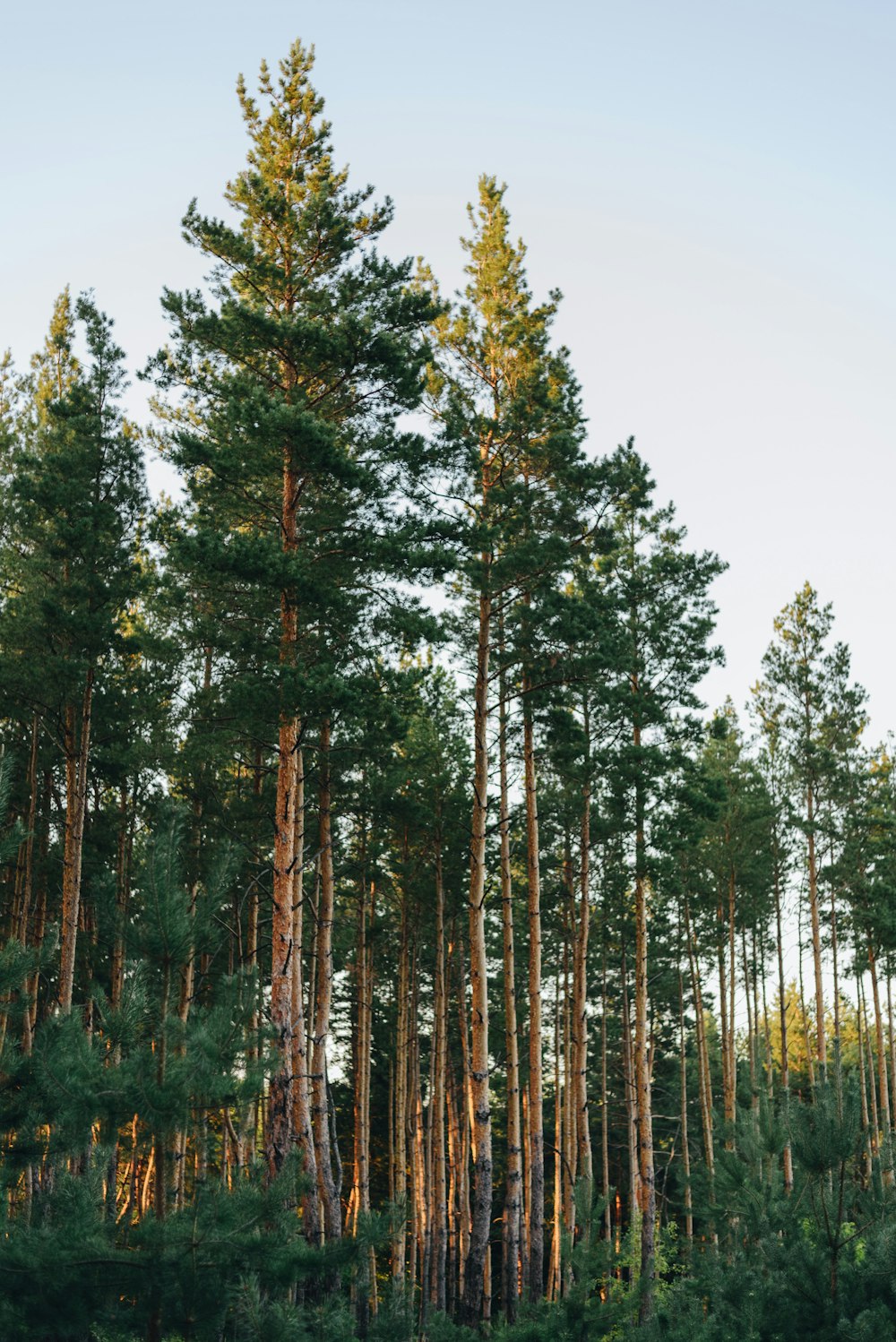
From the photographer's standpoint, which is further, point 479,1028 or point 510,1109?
point 510,1109

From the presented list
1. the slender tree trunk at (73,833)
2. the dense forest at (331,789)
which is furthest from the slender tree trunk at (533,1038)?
the slender tree trunk at (73,833)

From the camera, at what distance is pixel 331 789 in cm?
1753

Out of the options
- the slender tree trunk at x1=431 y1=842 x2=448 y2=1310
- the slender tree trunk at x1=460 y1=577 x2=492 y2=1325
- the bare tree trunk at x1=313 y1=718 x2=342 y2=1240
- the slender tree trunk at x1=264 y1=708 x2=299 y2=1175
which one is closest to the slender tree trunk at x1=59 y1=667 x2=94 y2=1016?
the slender tree trunk at x1=264 y1=708 x2=299 y2=1175

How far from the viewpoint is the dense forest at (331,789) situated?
22.0 feet

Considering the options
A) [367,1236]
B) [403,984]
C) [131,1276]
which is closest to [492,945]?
[403,984]

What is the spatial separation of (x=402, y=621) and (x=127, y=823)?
8974 mm

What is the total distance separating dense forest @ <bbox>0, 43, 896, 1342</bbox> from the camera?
6.70 metres

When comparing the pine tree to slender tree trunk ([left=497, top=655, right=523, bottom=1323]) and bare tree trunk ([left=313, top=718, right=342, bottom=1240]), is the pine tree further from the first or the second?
slender tree trunk ([left=497, top=655, right=523, bottom=1323])

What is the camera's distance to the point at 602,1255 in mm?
10531

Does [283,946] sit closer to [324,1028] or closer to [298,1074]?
[298,1074]

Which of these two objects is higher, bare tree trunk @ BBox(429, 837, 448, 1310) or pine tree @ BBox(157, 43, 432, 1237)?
pine tree @ BBox(157, 43, 432, 1237)

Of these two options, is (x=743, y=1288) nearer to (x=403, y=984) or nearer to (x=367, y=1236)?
(x=367, y=1236)

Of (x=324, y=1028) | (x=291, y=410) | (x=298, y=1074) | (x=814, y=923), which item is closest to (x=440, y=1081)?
(x=814, y=923)

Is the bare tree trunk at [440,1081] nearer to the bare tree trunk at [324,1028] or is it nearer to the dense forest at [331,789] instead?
the dense forest at [331,789]
